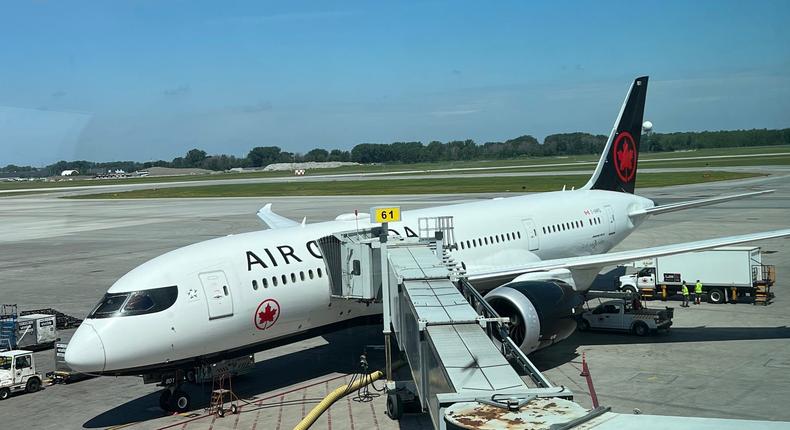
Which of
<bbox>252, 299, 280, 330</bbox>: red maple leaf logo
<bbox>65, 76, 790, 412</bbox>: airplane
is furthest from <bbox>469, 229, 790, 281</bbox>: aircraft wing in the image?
<bbox>252, 299, 280, 330</bbox>: red maple leaf logo

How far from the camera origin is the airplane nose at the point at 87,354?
660 inches

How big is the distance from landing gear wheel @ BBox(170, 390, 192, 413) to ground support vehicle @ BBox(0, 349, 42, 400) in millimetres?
5349

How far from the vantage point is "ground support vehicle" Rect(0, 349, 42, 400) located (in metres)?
21.1

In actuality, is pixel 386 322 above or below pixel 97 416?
above

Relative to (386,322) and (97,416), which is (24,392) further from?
(386,322)

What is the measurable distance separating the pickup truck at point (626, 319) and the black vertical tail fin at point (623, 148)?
34.2 ft

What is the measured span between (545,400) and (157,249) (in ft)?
144

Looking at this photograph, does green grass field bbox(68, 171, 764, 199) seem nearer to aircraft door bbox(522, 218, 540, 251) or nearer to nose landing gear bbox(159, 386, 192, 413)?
aircraft door bbox(522, 218, 540, 251)

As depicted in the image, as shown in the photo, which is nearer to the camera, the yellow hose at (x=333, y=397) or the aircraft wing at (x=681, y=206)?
the yellow hose at (x=333, y=397)

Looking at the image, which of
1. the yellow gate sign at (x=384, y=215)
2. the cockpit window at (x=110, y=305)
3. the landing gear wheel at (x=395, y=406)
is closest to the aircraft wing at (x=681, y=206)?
the yellow gate sign at (x=384, y=215)

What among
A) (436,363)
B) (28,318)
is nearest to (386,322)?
(436,363)

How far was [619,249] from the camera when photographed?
42.9 metres

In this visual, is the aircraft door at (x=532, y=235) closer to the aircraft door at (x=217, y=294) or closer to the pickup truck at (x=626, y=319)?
the pickup truck at (x=626, y=319)

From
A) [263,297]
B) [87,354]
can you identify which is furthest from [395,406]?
[87,354]
